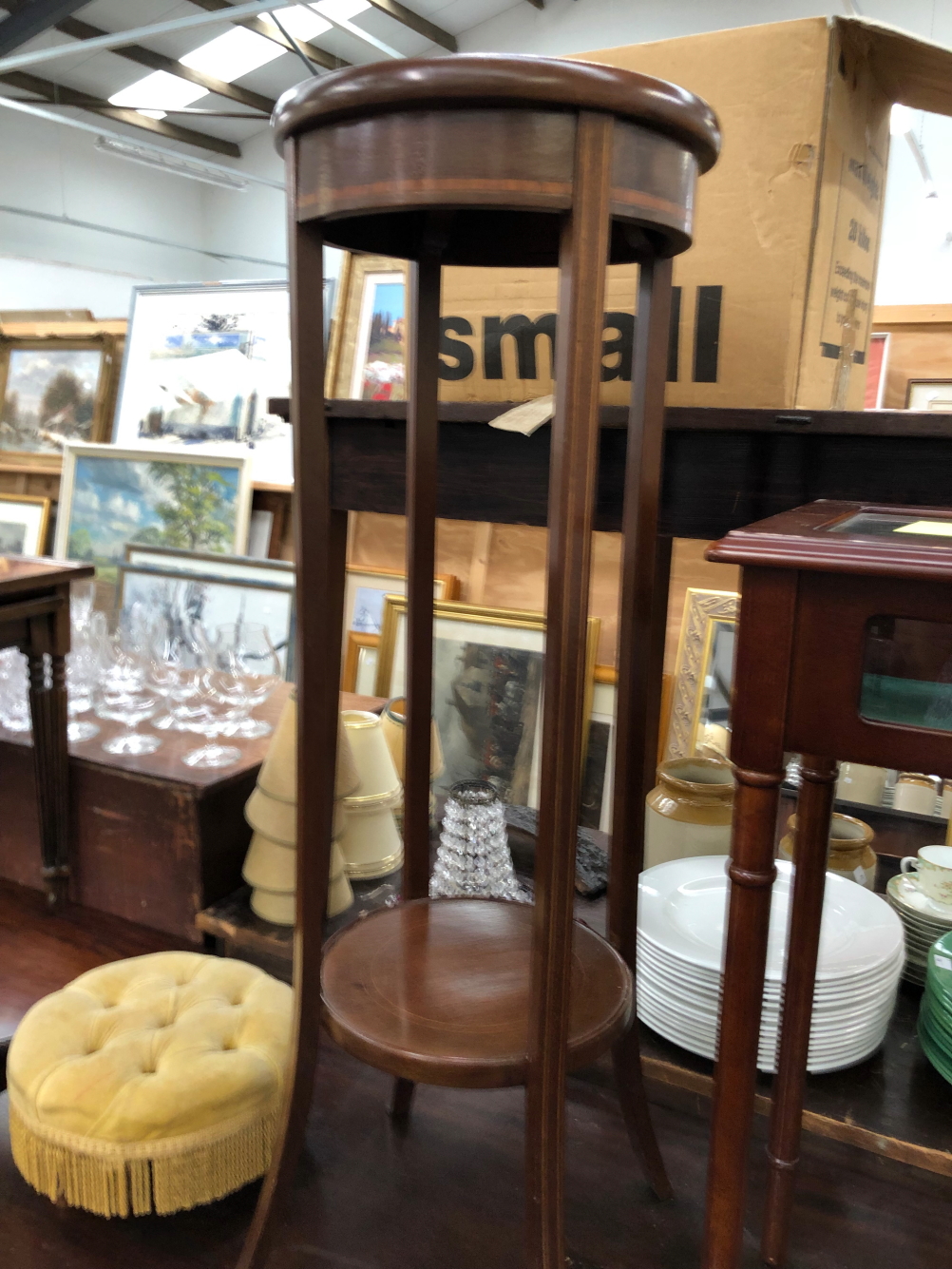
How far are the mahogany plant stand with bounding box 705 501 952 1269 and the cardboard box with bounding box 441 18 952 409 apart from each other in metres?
0.39

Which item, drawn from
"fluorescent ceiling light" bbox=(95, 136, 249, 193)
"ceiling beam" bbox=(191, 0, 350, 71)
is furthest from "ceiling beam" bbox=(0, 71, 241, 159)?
"ceiling beam" bbox=(191, 0, 350, 71)

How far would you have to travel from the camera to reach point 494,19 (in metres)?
5.30

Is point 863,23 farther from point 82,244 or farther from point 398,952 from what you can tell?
point 82,244

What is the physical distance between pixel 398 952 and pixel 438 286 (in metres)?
0.70

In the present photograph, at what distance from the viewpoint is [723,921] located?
115 cm

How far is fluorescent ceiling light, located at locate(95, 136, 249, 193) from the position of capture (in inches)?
207

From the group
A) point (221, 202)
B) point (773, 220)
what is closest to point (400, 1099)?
point (773, 220)

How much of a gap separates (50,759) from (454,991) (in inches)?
37.8

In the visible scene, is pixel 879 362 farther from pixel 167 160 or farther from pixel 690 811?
pixel 167 160

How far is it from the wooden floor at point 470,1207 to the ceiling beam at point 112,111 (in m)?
6.35

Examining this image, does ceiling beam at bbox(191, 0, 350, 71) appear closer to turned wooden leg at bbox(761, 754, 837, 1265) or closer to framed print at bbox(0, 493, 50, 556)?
framed print at bbox(0, 493, 50, 556)

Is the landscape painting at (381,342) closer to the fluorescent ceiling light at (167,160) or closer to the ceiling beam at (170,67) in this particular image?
the fluorescent ceiling light at (167,160)

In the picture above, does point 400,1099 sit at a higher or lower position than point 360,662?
lower

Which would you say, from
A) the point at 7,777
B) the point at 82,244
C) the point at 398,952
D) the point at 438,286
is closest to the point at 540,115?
the point at 438,286
